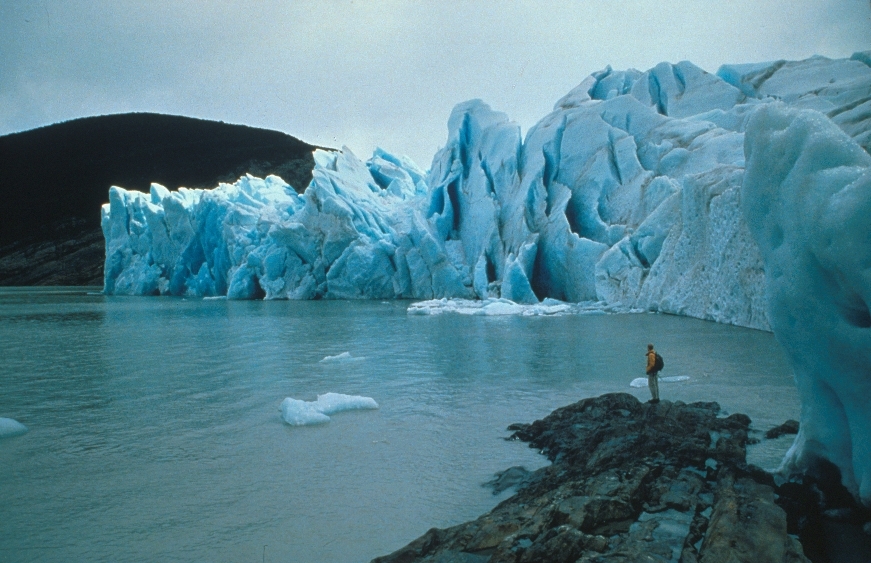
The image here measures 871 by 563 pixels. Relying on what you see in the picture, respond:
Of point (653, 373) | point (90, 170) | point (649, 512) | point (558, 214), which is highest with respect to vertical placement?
point (90, 170)

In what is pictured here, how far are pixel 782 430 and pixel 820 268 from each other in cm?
246

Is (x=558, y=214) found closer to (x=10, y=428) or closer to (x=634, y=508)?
(x=10, y=428)

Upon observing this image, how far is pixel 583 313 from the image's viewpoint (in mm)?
18844

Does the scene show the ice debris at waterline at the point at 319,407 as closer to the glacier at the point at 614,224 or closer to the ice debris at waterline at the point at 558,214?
the glacier at the point at 614,224

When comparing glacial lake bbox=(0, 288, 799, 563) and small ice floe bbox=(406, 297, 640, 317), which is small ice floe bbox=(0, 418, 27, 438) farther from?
small ice floe bbox=(406, 297, 640, 317)

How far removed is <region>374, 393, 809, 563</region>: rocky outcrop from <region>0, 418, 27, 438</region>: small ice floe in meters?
5.12

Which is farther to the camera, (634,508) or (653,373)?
(653,373)

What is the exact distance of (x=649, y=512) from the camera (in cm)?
373

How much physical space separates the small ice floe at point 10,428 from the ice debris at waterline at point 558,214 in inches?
526

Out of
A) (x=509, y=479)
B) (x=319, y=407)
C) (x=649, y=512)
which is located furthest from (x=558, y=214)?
(x=649, y=512)

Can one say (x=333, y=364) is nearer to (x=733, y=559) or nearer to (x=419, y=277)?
(x=733, y=559)

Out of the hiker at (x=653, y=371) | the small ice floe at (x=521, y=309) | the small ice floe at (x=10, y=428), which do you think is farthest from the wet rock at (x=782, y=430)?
the small ice floe at (x=521, y=309)

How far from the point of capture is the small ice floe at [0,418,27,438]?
246 inches

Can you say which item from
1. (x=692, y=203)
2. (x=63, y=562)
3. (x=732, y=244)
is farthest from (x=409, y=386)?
(x=692, y=203)
